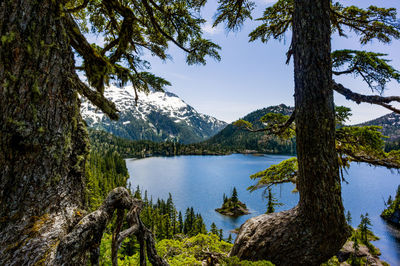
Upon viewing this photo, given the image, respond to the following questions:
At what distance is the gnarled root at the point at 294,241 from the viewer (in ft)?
10.5

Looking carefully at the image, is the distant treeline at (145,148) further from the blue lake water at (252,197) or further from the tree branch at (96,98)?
the tree branch at (96,98)

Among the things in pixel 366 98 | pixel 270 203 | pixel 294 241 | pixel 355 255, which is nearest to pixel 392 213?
pixel 355 255

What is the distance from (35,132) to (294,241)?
393 centimetres

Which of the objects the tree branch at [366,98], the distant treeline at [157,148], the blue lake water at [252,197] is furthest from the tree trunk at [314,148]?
the distant treeline at [157,148]

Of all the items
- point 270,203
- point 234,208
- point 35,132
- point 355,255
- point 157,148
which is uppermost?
point 35,132

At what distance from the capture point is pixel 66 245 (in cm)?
152

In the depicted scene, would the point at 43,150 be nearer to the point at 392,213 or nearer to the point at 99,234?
the point at 99,234

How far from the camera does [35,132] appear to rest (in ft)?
5.17

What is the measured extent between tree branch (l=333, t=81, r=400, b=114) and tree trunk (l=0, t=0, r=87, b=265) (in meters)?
4.17

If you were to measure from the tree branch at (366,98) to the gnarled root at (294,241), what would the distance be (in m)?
2.24

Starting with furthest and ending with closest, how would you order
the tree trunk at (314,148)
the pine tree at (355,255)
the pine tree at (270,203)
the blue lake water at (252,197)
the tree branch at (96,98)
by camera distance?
the blue lake water at (252,197)
the pine tree at (355,255)
the pine tree at (270,203)
the tree trunk at (314,148)
the tree branch at (96,98)

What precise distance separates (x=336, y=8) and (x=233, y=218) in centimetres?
4079

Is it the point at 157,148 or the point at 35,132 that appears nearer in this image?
the point at 35,132

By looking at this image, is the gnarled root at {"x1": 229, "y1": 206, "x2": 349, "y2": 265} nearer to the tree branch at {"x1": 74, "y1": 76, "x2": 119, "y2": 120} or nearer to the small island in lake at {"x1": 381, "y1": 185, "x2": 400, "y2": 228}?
the tree branch at {"x1": 74, "y1": 76, "x2": 119, "y2": 120}
